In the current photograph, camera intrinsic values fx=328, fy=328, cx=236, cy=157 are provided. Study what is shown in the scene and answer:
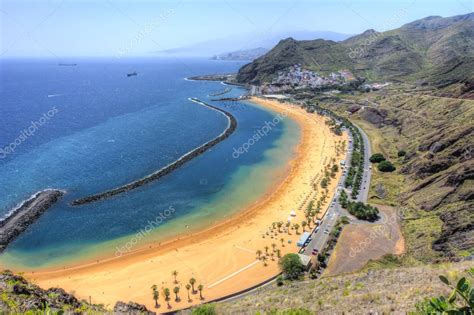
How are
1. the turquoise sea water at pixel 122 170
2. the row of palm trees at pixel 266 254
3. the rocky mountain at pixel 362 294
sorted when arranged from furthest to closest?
1. the turquoise sea water at pixel 122 170
2. the row of palm trees at pixel 266 254
3. the rocky mountain at pixel 362 294

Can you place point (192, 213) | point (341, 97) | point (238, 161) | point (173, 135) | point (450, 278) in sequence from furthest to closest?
point (341, 97)
point (173, 135)
point (238, 161)
point (192, 213)
point (450, 278)

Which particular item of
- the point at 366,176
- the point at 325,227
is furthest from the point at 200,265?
the point at 366,176

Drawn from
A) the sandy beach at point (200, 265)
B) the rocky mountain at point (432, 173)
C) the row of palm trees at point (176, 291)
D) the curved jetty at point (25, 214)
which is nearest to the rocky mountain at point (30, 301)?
the row of palm trees at point (176, 291)

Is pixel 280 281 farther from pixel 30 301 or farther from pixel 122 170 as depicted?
pixel 122 170

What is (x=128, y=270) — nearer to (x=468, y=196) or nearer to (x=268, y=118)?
(x=468, y=196)

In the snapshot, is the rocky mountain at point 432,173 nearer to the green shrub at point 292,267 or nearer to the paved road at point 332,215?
the paved road at point 332,215

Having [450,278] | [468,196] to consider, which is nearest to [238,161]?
[468,196]

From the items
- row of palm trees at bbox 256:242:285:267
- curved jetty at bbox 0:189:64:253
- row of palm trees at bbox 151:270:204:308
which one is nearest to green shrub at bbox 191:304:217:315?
row of palm trees at bbox 151:270:204:308

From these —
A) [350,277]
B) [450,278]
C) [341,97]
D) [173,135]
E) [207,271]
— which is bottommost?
[207,271]
